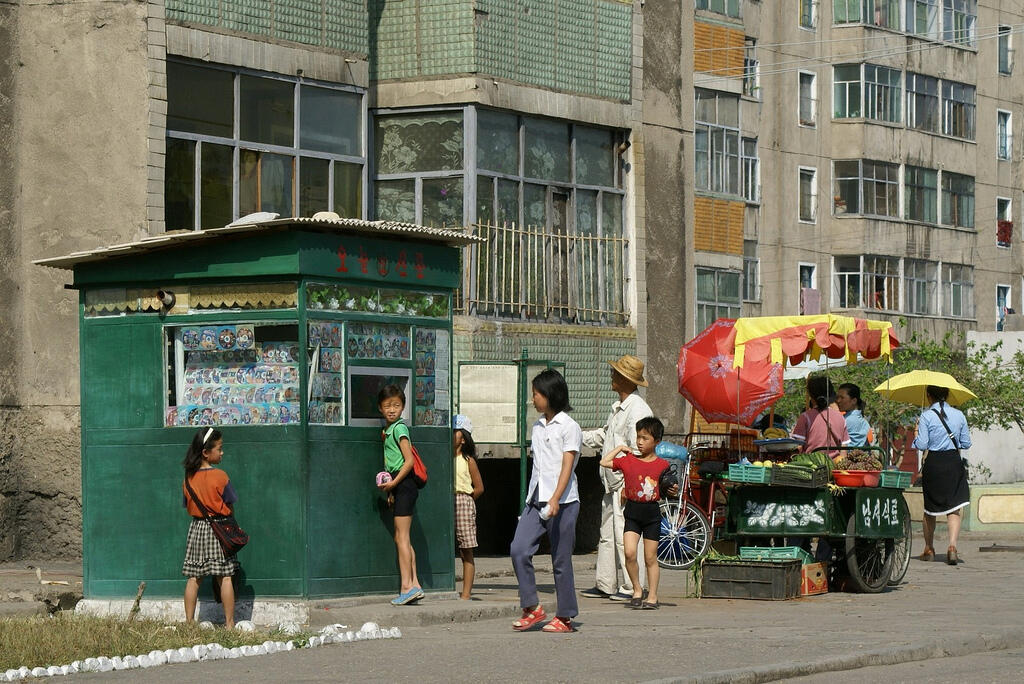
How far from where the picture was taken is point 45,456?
1975 centimetres

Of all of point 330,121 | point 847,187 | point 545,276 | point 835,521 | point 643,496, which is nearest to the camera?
point 643,496

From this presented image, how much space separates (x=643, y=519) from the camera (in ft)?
49.1

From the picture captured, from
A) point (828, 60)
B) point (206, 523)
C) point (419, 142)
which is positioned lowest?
point (206, 523)

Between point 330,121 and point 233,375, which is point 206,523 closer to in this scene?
point 233,375

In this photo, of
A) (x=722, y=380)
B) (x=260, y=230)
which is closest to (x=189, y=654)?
(x=260, y=230)

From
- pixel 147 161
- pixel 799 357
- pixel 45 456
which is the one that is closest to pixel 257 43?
pixel 147 161

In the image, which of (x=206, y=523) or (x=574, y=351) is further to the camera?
(x=574, y=351)

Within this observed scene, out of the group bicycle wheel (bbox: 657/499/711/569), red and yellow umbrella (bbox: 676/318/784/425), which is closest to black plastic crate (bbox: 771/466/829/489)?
red and yellow umbrella (bbox: 676/318/784/425)

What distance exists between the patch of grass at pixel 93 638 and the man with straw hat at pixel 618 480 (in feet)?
14.0

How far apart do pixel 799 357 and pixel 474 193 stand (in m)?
6.03

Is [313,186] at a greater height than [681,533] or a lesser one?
greater

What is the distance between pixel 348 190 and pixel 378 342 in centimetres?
901

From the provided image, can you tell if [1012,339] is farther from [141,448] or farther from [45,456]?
[141,448]

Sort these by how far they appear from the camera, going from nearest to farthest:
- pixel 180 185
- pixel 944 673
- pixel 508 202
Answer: pixel 944 673, pixel 180 185, pixel 508 202
